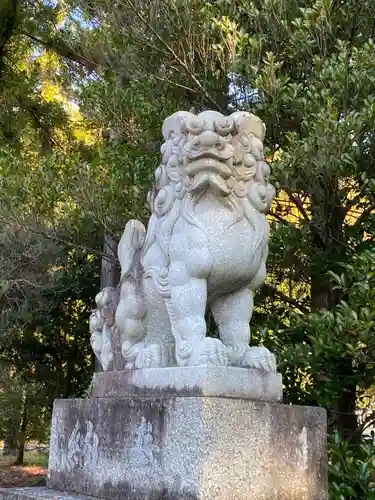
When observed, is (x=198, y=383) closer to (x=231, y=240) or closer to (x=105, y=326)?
(x=231, y=240)

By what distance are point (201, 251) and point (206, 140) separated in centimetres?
51

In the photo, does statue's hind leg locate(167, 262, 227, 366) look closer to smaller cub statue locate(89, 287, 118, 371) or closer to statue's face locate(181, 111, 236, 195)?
statue's face locate(181, 111, 236, 195)

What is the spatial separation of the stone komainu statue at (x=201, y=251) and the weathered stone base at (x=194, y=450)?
24cm

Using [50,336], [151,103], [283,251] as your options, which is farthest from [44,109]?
[283,251]

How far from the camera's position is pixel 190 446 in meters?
2.45

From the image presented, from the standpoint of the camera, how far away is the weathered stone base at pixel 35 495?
112 inches

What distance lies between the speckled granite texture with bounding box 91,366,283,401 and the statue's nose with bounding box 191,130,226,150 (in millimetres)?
1000

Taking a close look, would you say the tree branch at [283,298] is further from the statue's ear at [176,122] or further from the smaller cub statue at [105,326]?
the statue's ear at [176,122]

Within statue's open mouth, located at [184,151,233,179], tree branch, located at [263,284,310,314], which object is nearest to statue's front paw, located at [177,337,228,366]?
statue's open mouth, located at [184,151,233,179]

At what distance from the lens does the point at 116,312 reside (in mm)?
3188

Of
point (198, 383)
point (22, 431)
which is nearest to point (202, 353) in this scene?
point (198, 383)

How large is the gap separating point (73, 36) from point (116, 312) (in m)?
4.58

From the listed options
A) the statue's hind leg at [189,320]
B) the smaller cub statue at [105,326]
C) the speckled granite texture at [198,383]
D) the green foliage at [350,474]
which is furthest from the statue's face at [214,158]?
the green foliage at [350,474]

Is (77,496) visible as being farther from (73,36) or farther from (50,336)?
(50,336)
